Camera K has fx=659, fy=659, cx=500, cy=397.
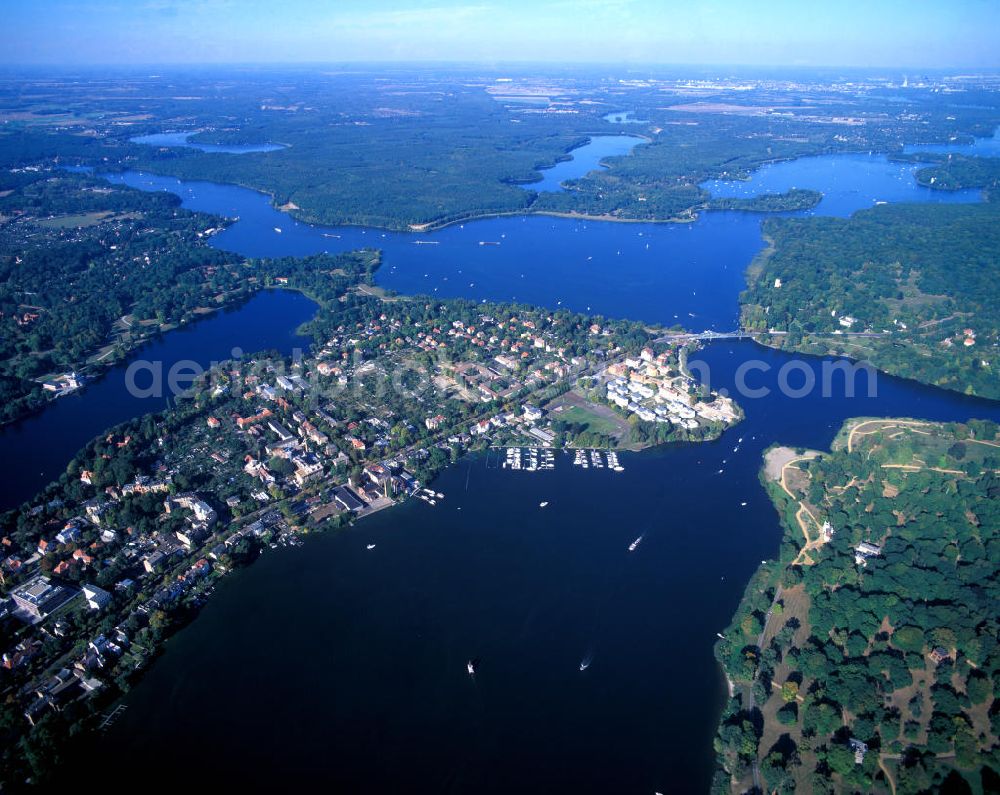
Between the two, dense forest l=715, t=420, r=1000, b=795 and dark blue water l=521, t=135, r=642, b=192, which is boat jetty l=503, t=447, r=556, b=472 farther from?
dark blue water l=521, t=135, r=642, b=192

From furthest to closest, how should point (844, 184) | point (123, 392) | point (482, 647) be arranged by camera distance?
1. point (844, 184)
2. point (123, 392)
3. point (482, 647)

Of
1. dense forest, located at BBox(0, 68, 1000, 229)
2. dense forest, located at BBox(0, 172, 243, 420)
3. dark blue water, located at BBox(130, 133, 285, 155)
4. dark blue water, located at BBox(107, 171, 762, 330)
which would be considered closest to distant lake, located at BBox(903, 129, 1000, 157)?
dense forest, located at BBox(0, 68, 1000, 229)

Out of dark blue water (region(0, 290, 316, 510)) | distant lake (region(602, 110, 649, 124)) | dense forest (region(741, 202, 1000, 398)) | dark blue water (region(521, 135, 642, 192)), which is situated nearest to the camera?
dark blue water (region(0, 290, 316, 510))

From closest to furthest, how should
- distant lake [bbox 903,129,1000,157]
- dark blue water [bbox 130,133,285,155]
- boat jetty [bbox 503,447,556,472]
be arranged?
boat jetty [bbox 503,447,556,472] < distant lake [bbox 903,129,1000,157] < dark blue water [bbox 130,133,285,155]

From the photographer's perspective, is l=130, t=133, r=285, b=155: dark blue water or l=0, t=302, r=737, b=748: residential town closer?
l=0, t=302, r=737, b=748: residential town

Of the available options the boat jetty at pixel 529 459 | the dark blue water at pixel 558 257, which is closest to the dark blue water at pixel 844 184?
the dark blue water at pixel 558 257

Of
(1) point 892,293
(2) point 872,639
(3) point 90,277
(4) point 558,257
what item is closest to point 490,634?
(2) point 872,639

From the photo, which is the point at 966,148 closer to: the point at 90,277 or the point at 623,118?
the point at 623,118
